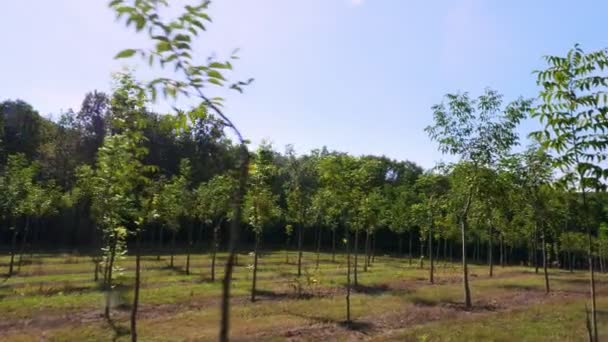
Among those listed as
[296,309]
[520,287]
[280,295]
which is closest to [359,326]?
[296,309]

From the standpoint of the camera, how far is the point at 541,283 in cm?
3372

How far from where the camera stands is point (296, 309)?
73.7 feet

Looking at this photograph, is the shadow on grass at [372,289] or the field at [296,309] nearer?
the field at [296,309]

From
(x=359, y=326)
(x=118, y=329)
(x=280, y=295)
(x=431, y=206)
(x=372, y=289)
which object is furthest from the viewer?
(x=431, y=206)

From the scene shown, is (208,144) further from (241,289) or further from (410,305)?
(410,305)

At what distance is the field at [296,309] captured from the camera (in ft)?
57.6

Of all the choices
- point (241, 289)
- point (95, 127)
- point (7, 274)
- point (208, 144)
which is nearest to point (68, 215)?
point (95, 127)

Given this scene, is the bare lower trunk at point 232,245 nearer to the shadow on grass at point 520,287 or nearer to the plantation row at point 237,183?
the plantation row at point 237,183

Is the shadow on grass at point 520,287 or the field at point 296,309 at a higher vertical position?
the shadow on grass at point 520,287

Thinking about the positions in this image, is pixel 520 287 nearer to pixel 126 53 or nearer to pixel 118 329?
pixel 118 329

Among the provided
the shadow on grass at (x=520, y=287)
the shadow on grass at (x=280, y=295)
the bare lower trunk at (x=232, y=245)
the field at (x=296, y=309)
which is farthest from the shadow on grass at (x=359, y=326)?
the bare lower trunk at (x=232, y=245)

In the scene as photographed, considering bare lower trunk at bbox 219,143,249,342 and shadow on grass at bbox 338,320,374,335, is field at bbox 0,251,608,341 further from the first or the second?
bare lower trunk at bbox 219,143,249,342

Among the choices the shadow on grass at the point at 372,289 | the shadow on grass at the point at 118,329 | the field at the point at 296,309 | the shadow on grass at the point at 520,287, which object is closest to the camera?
the shadow on grass at the point at 118,329

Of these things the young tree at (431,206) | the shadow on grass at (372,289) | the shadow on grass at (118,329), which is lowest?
the shadow on grass at (118,329)
